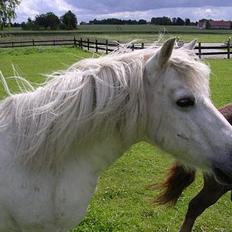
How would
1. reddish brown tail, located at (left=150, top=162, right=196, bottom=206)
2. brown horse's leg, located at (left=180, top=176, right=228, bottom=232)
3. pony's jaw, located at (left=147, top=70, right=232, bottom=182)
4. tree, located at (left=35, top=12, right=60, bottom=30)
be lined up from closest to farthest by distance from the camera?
pony's jaw, located at (left=147, top=70, right=232, bottom=182) → brown horse's leg, located at (left=180, top=176, right=228, bottom=232) → reddish brown tail, located at (left=150, top=162, right=196, bottom=206) → tree, located at (left=35, top=12, right=60, bottom=30)

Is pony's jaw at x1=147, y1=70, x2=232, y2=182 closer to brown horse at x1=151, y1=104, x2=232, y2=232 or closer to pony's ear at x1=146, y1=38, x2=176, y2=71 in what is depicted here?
pony's ear at x1=146, y1=38, x2=176, y2=71

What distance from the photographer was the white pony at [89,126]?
2.40m

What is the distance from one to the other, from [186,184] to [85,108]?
2.40m

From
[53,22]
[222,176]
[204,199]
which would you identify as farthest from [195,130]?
[53,22]

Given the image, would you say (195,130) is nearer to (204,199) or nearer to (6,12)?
(204,199)

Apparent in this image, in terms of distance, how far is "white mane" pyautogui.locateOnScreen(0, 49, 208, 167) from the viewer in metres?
2.45

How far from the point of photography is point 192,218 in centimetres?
432

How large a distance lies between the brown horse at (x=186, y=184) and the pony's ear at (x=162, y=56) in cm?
198

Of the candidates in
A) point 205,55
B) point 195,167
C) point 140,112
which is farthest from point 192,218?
point 205,55

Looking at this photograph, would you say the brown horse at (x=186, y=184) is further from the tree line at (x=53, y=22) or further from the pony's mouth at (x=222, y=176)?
the tree line at (x=53, y=22)

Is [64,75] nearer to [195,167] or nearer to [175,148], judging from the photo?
[175,148]

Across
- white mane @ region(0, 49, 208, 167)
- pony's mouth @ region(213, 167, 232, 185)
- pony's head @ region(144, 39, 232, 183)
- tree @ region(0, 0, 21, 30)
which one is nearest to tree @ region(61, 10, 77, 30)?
tree @ region(0, 0, 21, 30)

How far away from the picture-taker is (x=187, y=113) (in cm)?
240

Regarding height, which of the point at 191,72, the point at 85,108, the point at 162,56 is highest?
the point at 162,56
